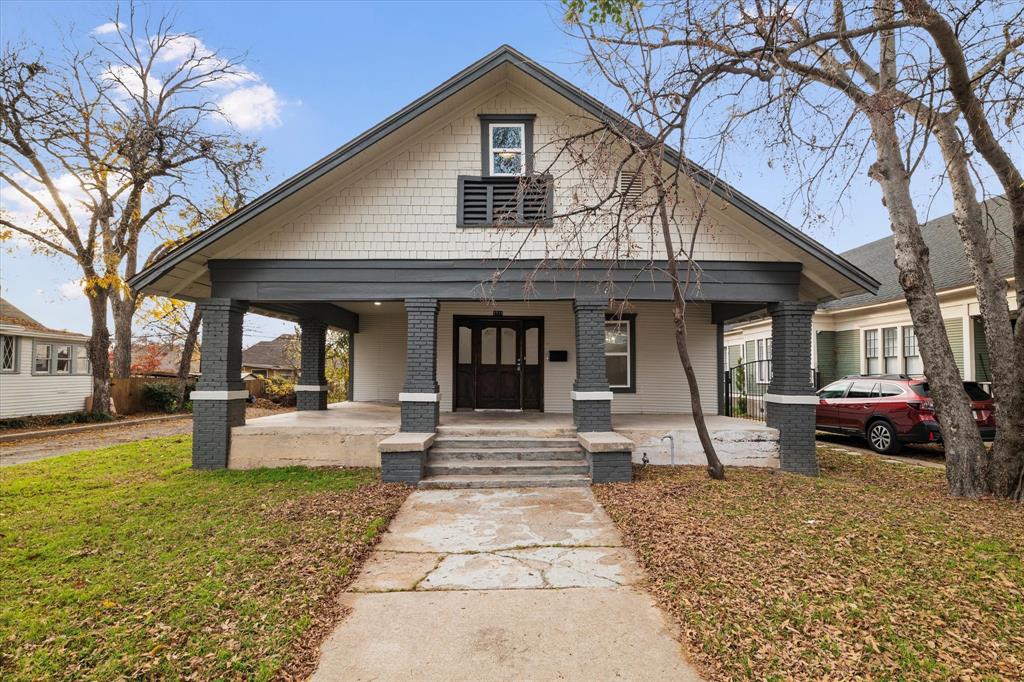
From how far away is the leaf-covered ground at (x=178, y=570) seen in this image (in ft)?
9.80

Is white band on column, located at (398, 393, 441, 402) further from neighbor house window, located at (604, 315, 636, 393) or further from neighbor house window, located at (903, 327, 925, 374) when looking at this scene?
neighbor house window, located at (903, 327, 925, 374)

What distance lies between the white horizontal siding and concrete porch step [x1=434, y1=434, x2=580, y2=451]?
53.6ft

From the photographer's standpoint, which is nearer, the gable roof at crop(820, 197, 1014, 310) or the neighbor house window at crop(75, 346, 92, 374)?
the gable roof at crop(820, 197, 1014, 310)

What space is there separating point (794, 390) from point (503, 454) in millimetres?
4783

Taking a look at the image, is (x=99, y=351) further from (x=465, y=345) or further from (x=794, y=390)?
(x=794, y=390)

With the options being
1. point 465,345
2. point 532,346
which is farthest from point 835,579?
point 465,345

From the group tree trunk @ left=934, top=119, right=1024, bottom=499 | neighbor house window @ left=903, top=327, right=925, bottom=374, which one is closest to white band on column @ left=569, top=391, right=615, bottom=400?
tree trunk @ left=934, top=119, right=1024, bottom=499

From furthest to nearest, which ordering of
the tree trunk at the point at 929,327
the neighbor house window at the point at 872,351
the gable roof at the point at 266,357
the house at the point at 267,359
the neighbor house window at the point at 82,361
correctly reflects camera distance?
1. the gable roof at the point at 266,357
2. the house at the point at 267,359
3. the neighbor house window at the point at 82,361
4. the neighbor house window at the point at 872,351
5. the tree trunk at the point at 929,327

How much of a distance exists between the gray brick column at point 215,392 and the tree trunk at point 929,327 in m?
9.64

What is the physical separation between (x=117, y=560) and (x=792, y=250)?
30.8ft

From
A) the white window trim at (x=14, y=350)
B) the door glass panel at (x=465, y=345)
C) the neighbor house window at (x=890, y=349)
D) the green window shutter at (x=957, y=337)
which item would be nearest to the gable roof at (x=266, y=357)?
the white window trim at (x=14, y=350)

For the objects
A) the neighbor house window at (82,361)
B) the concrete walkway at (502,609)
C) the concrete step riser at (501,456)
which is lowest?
the concrete walkway at (502,609)

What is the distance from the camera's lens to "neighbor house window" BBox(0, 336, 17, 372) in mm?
16109

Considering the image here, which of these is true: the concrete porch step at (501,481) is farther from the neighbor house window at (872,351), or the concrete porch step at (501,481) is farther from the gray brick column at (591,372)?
the neighbor house window at (872,351)
